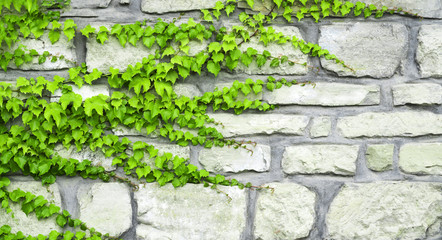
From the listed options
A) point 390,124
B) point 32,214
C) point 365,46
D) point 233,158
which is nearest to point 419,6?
point 365,46

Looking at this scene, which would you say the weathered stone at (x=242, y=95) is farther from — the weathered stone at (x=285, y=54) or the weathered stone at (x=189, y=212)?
the weathered stone at (x=189, y=212)

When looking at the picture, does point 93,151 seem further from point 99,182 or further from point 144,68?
point 144,68

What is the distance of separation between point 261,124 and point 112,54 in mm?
845

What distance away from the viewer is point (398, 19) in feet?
7.04

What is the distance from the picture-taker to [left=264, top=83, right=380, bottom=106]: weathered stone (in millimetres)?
2096

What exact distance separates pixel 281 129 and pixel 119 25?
3.21ft

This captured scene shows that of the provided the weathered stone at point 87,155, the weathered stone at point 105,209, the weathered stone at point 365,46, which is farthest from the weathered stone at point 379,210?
the weathered stone at point 87,155

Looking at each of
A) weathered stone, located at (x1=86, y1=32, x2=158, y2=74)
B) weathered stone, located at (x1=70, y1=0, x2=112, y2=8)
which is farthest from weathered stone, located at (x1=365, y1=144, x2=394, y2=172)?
weathered stone, located at (x1=70, y1=0, x2=112, y2=8)

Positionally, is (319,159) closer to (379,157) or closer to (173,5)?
(379,157)

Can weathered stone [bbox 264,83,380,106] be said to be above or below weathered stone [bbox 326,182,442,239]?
above

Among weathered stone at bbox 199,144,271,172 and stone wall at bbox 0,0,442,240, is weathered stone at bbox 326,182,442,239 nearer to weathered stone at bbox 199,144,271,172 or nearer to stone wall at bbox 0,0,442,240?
stone wall at bbox 0,0,442,240

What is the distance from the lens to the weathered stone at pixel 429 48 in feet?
6.97

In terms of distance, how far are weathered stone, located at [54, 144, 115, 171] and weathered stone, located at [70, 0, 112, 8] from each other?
0.72 m

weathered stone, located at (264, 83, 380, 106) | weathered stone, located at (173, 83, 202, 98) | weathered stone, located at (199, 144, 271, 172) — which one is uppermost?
weathered stone, located at (264, 83, 380, 106)
